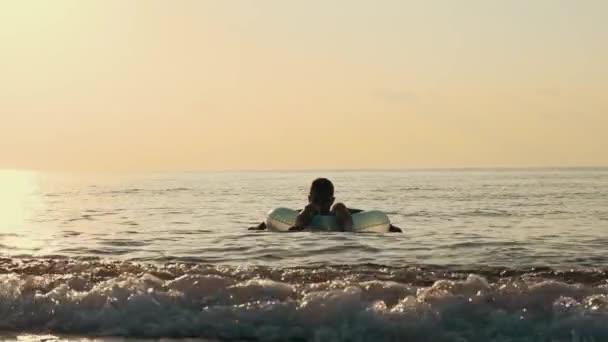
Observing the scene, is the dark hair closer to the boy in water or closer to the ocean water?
the boy in water

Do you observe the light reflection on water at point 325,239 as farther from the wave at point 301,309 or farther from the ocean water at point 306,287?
the wave at point 301,309

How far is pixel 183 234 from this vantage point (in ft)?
49.8

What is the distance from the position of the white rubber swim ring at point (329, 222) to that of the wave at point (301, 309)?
23.2 feet

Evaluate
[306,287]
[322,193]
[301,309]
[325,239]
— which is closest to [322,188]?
[322,193]

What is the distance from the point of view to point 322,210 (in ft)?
50.6

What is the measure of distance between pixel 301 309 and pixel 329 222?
8.45m

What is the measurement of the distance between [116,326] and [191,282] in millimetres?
896

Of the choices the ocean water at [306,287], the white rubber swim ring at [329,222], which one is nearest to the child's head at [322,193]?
the white rubber swim ring at [329,222]

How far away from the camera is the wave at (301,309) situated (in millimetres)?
6094

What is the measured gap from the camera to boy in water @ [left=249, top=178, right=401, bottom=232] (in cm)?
1494

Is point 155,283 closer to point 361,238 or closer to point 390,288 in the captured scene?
point 390,288

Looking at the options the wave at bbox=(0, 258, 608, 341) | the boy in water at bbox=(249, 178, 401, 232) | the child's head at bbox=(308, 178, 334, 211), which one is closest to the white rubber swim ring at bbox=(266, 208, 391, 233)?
the boy in water at bbox=(249, 178, 401, 232)

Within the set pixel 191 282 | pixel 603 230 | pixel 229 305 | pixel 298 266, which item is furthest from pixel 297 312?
pixel 603 230

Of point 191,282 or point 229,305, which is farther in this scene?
point 191,282
